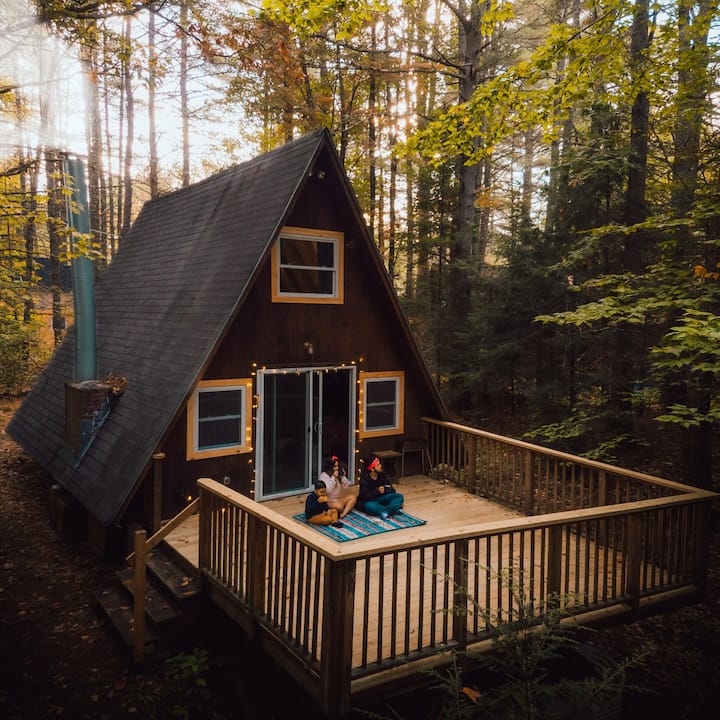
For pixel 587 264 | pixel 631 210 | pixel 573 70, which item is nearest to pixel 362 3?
pixel 573 70

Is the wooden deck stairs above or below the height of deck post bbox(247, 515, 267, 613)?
below

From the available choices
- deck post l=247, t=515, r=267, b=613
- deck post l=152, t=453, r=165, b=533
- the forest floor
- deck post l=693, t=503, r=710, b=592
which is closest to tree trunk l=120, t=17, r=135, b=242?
the forest floor

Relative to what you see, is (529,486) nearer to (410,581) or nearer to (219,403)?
(410,581)

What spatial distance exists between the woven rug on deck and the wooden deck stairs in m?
1.80

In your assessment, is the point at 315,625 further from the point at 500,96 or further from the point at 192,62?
the point at 192,62

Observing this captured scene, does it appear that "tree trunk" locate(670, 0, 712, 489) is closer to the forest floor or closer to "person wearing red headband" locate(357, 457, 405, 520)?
the forest floor

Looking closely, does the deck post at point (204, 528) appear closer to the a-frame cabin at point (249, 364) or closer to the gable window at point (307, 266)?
the a-frame cabin at point (249, 364)

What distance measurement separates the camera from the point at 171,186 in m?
25.8

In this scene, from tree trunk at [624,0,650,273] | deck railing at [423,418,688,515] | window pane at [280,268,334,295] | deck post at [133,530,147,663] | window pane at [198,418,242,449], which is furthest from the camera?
tree trunk at [624,0,650,273]

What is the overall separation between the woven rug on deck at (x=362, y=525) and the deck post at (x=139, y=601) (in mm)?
2329

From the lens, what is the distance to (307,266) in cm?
888

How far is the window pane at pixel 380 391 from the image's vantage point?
31.4 feet

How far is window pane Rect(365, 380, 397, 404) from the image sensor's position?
958 cm

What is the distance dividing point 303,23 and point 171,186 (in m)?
21.0
